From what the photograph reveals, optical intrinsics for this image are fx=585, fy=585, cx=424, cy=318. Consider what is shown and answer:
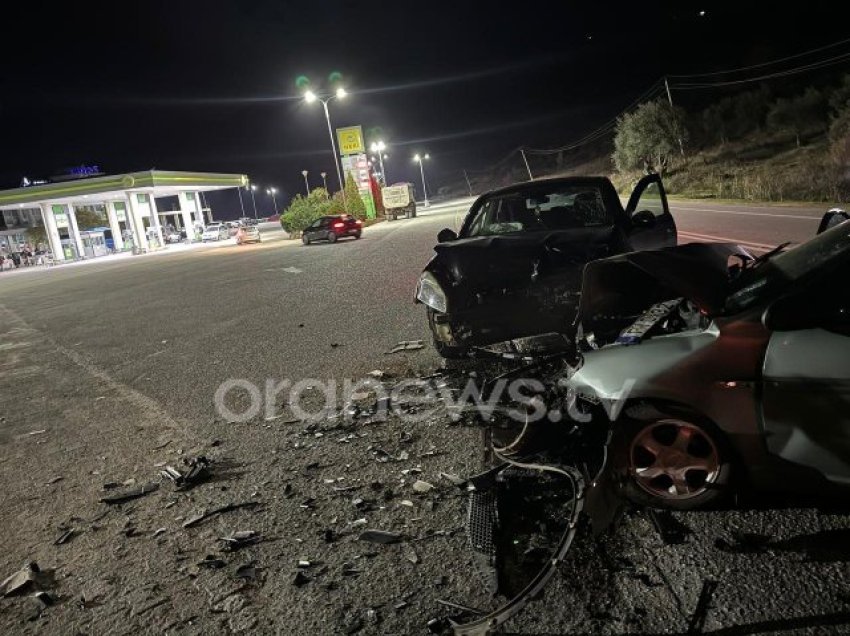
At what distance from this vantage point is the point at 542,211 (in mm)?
6520

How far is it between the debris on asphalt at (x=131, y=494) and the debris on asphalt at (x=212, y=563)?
1192mm

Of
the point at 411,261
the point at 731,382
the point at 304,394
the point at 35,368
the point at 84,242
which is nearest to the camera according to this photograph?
the point at 731,382

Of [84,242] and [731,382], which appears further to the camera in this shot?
[84,242]

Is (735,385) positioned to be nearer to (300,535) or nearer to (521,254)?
(300,535)

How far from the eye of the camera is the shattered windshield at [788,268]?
2.69m

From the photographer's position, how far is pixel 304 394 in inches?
224

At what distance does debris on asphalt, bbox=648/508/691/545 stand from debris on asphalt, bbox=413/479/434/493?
1.25 m

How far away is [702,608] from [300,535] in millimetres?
1978

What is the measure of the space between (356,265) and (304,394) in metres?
12.0

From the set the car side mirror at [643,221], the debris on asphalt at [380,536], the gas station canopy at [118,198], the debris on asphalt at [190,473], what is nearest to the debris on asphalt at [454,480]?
the debris on asphalt at [380,536]

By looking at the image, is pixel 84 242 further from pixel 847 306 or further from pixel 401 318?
pixel 847 306

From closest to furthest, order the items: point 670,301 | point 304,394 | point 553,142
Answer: point 670,301, point 304,394, point 553,142

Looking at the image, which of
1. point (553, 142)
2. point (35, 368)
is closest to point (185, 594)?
point (35, 368)

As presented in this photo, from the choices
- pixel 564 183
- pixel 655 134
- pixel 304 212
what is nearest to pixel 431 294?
pixel 564 183
